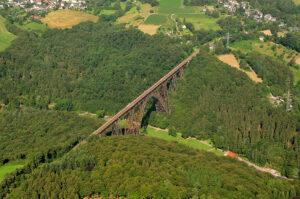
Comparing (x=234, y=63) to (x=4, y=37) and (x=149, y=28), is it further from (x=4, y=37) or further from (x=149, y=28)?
(x=4, y=37)

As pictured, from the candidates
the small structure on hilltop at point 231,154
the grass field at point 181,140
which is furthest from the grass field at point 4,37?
the small structure on hilltop at point 231,154

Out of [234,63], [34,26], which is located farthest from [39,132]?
[34,26]

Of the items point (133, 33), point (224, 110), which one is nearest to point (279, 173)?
point (224, 110)

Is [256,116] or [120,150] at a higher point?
[120,150]

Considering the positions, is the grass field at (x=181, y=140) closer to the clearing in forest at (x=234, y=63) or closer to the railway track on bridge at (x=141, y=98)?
the railway track on bridge at (x=141, y=98)

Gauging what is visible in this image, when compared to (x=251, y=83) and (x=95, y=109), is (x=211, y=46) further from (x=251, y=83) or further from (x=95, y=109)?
(x=95, y=109)

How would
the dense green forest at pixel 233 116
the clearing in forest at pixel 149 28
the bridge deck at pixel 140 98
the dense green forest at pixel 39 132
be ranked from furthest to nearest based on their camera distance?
the clearing in forest at pixel 149 28 < the dense green forest at pixel 233 116 < the bridge deck at pixel 140 98 < the dense green forest at pixel 39 132
